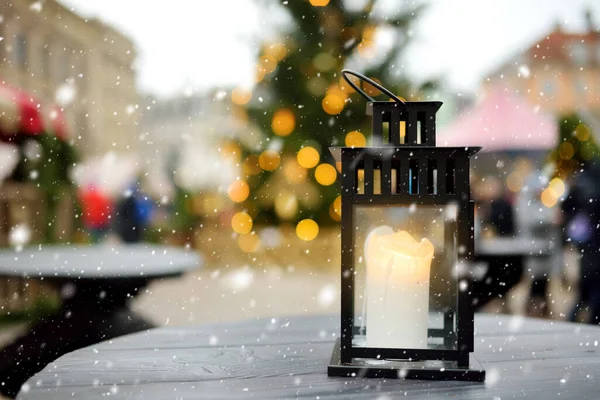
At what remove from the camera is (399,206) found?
839mm

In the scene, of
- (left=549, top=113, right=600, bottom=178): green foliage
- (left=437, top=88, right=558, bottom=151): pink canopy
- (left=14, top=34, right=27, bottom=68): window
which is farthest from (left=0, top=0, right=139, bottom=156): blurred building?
(left=549, top=113, right=600, bottom=178): green foliage

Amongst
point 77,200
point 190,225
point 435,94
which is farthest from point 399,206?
point 190,225

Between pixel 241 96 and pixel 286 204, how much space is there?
892mm

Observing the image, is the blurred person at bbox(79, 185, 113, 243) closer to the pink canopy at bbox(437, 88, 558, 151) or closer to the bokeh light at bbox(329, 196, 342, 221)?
the bokeh light at bbox(329, 196, 342, 221)

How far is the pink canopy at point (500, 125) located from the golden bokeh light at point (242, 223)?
170 cm

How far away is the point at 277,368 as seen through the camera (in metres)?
0.88

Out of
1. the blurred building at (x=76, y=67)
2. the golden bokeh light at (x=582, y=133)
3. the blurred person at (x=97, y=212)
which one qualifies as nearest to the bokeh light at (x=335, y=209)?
the golden bokeh light at (x=582, y=133)

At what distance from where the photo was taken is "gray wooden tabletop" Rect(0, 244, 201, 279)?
2154mm

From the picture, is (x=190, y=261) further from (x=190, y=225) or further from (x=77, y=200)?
(x=190, y=225)

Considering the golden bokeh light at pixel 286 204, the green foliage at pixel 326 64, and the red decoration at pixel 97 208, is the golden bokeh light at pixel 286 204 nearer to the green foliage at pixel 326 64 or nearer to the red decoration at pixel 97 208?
the green foliage at pixel 326 64

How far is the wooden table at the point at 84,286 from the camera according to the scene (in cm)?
218

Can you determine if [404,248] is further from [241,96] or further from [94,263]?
[241,96]

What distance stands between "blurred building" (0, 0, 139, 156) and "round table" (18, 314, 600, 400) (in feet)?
19.0

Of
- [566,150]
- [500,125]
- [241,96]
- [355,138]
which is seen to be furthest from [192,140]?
[500,125]
